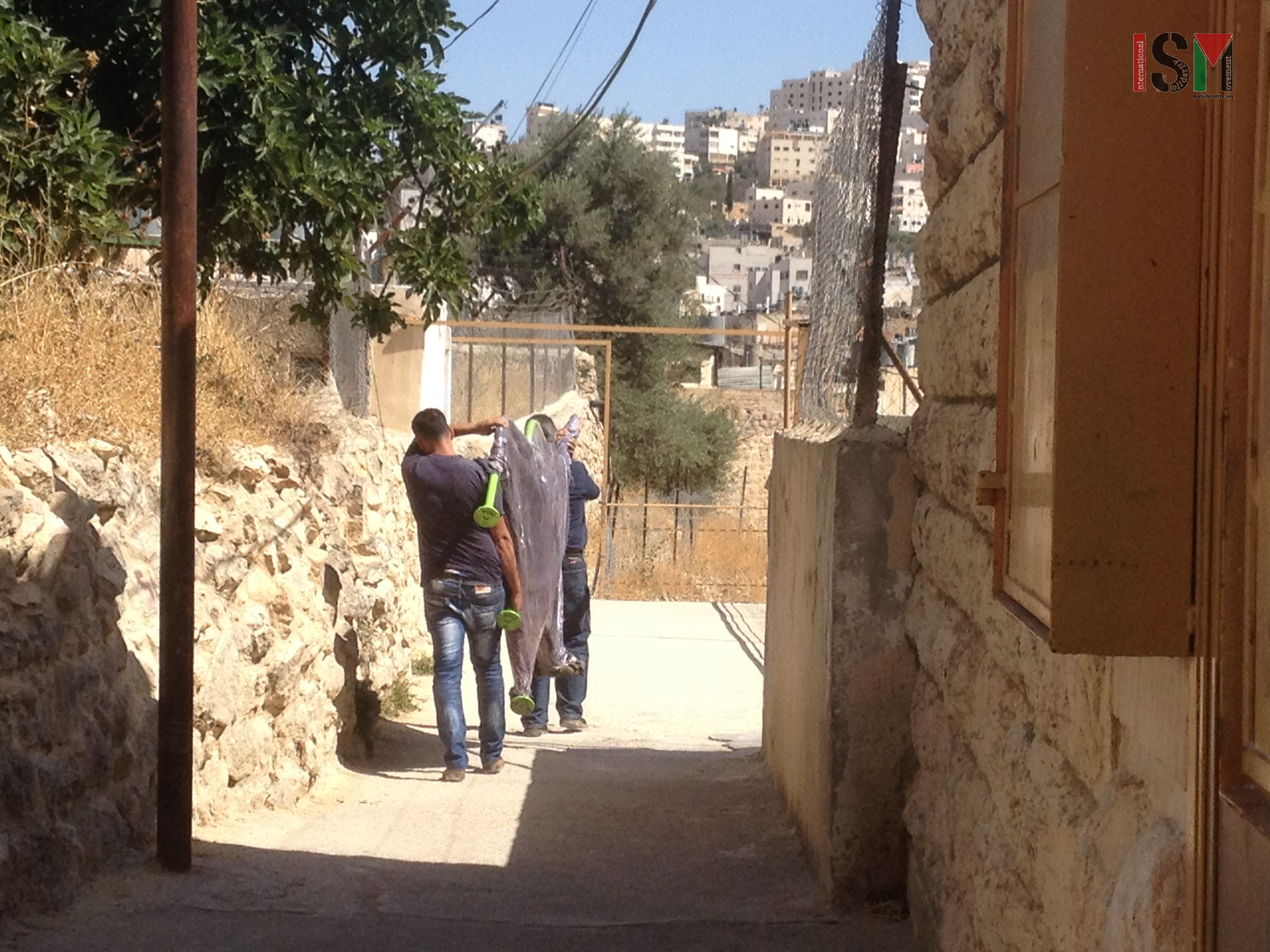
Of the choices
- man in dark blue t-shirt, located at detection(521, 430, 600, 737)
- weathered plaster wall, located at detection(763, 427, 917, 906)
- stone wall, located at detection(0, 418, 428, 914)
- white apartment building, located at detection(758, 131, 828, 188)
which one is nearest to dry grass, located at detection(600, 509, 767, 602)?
man in dark blue t-shirt, located at detection(521, 430, 600, 737)

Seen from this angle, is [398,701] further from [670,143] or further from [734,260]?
[670,143]

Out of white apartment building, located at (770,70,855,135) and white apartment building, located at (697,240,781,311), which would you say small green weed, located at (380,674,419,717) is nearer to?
white apartment building, located at (697,240,781,311)

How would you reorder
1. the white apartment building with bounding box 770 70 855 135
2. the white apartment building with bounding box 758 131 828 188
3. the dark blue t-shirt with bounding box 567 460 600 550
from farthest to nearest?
the white apartment building with bounding box 770 70 855 135 → the white apartment building with bounding box 758 131 828 188 → the dark blue t-shirt with bounding box 567 460 600 550

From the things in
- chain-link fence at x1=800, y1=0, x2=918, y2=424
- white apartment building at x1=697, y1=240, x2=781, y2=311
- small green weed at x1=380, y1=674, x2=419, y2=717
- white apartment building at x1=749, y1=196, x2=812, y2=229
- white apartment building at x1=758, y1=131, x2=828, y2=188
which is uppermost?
white apartment building at x1=758, y1=131, x2=828, y2=188

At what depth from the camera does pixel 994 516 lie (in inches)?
111

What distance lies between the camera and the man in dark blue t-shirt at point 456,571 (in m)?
6.94

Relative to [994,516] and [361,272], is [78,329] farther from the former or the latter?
[994,516]

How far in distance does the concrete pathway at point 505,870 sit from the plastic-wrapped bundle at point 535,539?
524 mm

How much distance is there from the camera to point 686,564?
17594 millimetres

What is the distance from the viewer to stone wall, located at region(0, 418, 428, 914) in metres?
3.94

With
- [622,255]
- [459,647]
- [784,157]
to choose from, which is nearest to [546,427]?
[459,647]

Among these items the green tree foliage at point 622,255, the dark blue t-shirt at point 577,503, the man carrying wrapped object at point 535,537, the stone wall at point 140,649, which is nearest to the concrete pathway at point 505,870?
the stone wall at point 140,649

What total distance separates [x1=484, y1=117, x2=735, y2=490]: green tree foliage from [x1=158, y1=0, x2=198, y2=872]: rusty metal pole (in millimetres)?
22001

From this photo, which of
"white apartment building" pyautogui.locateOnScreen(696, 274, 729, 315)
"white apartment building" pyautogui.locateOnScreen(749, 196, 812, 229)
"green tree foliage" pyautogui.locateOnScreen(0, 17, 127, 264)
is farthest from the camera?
"white apartment building" pyautogui.locateOnScreen(749, 196, 812, 229)
